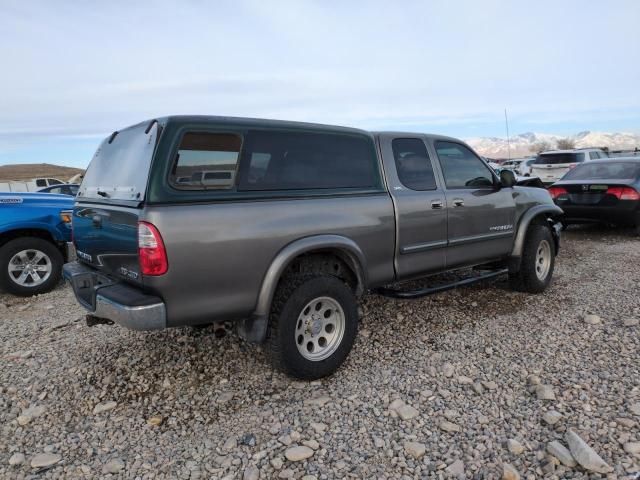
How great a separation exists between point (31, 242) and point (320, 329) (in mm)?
4271

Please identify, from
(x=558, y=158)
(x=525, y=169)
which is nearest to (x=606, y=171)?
(x=558, y=158)

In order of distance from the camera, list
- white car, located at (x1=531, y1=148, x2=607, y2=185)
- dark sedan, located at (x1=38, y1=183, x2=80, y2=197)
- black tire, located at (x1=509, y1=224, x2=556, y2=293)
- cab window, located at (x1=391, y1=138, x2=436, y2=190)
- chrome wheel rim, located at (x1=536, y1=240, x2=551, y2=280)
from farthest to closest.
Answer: white car, located at (x1=531, y1=148, x2=607, y2=185) < dark sedan, located at (x1=38, y1=183, x2=80, y2=197) < chrome wheel rim, located at (x1=536, y1=240, x2=551, y2=280) < black tire, located at (x1=509, y1=224, x2=556, y2=293) < cab window, located at (x1=391, y1=138, x2=436, y2=190)

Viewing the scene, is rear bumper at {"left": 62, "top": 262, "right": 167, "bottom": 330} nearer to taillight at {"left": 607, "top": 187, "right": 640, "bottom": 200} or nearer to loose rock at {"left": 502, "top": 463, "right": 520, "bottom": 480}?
loose rock at {"left": 502, "top": 463, "right": 520, "bottom": 480}

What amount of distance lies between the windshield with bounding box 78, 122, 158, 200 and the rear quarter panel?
36 cm

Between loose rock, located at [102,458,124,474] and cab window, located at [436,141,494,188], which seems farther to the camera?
cab window, located at [436,141,494,188]

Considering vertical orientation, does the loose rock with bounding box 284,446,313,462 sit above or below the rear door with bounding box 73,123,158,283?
below

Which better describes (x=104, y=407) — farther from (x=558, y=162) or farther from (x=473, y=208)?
(x=558, y=162)

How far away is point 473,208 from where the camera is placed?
459 centimetres

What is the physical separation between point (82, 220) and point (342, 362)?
2.24 metres

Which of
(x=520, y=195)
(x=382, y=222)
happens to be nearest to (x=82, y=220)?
(x=382, y=222)

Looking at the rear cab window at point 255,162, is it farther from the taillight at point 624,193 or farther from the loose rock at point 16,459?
the taillight at point 624,193

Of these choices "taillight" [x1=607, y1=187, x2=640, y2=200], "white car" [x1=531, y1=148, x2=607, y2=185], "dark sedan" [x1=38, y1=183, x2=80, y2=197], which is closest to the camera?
"taillight" [x1=607, y1=187, x2=640, y2=200]

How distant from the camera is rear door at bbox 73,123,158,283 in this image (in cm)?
292

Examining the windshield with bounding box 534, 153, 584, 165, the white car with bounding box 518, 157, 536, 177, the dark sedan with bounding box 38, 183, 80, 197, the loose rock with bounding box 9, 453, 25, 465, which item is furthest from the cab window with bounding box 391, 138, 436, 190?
the white car with bounding box 518, 157, 536, 177
